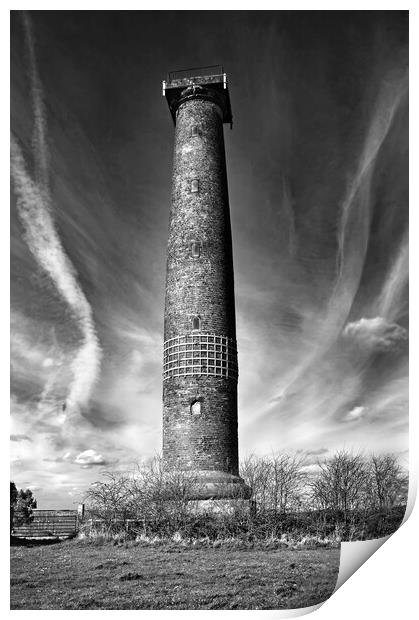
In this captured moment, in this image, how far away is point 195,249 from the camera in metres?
21.2

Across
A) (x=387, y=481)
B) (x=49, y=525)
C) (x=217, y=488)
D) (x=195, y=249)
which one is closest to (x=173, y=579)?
(x=387, y=481)

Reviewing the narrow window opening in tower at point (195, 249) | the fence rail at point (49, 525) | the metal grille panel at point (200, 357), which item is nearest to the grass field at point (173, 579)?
the fence rail at point (49, 525)

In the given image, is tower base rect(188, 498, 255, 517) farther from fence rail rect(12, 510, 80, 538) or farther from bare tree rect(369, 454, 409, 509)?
bare tree rect(369, 454, 409, 509)

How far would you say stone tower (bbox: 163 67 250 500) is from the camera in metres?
19.2

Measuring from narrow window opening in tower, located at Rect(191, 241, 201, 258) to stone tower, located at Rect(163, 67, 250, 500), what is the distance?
32mm

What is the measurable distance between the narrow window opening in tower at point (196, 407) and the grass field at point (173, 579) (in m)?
5.96

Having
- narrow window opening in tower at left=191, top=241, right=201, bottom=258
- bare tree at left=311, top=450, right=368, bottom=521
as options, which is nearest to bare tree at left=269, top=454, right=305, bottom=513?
bare tree at left=311, top=450, right=368, bottom=521

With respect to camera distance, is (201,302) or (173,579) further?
(201,302)

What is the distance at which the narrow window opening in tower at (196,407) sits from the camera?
63.9 feet

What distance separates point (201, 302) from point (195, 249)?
73.4 inches

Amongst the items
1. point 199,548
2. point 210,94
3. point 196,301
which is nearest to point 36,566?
point 199,548

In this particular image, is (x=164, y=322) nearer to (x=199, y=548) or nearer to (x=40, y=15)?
(x=199, y=548)

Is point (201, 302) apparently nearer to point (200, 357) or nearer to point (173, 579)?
point (200, 357)

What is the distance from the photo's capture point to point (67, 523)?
16406 mm
